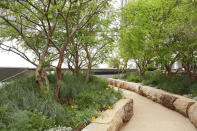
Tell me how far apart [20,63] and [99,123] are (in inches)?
178

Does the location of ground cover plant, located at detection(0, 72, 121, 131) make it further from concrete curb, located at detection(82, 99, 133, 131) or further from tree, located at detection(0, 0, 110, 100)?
tree, located at detection(0, 0, 110, 100)

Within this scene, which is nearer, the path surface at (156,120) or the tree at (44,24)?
the tree at (44,24)

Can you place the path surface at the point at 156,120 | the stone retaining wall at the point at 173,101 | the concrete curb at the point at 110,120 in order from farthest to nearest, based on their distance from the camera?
the stone retaining wall at the point at 173,101
the path surface at the point at 156,120
the concrete curb at the point at 110,120

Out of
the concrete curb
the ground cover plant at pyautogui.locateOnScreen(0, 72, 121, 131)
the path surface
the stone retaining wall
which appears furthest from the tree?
the stone retaining wall

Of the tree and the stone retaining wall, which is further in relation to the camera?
the stone retaining wall

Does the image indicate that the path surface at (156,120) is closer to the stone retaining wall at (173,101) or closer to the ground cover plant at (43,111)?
the stone retaining wall at (173,101)

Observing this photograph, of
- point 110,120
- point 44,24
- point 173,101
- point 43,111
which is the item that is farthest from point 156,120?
point 44,24

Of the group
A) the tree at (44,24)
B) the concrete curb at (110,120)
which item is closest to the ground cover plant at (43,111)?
the concrete curb at (110,120)

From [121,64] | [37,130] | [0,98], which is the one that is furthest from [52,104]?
[121,64]

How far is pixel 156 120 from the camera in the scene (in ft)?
10.9

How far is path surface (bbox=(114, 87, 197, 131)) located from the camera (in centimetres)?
293

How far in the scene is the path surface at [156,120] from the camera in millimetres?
2932

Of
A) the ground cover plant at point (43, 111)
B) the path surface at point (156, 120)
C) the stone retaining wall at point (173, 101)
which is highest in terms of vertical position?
the ground cover plant at point (43, 111)

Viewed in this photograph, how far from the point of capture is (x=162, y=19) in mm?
4980
